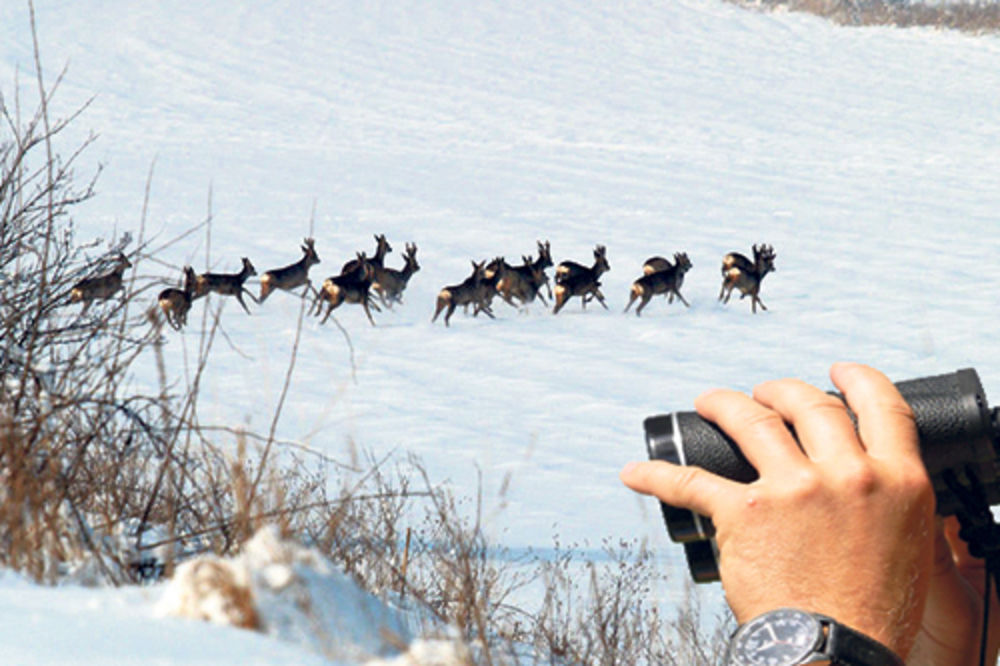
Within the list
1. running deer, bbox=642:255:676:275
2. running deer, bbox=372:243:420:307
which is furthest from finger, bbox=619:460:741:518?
running deer, bbox=642:255:676:275

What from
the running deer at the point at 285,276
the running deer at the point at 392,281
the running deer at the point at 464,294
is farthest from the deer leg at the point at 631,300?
the running deer at the point at 285,276

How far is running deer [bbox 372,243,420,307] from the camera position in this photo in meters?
18.7

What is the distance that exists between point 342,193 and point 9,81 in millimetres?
15470

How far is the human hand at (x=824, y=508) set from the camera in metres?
1.22

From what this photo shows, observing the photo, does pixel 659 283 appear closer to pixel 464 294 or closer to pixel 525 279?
pixel 525 279

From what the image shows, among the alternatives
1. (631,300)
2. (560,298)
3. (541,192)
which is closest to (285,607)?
(560,298)

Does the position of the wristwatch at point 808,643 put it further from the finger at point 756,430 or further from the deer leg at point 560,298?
the deer leg at point 560,298

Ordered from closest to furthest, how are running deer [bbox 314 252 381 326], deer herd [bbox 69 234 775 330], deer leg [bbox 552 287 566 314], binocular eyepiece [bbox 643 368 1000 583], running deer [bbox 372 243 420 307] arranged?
binocular eyepiece [bbox 643 368 1000 583], running deer [bbox 314 252 381 326], deer herd [bbox 69 234 775 330], running deer [bbox 372 243 420 307], deer leg [bbox 552 287 566 314]

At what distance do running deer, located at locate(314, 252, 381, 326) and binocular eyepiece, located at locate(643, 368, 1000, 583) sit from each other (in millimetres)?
15979

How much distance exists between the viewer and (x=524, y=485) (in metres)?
11.3

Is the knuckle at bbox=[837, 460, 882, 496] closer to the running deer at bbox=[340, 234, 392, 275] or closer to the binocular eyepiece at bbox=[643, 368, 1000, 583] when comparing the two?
the binocular eyepiece at bbox=[643, 368, 1000, 583]

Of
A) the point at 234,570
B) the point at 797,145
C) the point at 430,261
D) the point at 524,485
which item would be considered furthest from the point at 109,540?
the point at 797,145

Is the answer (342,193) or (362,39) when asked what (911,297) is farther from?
(362,39)

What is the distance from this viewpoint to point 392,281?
18.8 metres
